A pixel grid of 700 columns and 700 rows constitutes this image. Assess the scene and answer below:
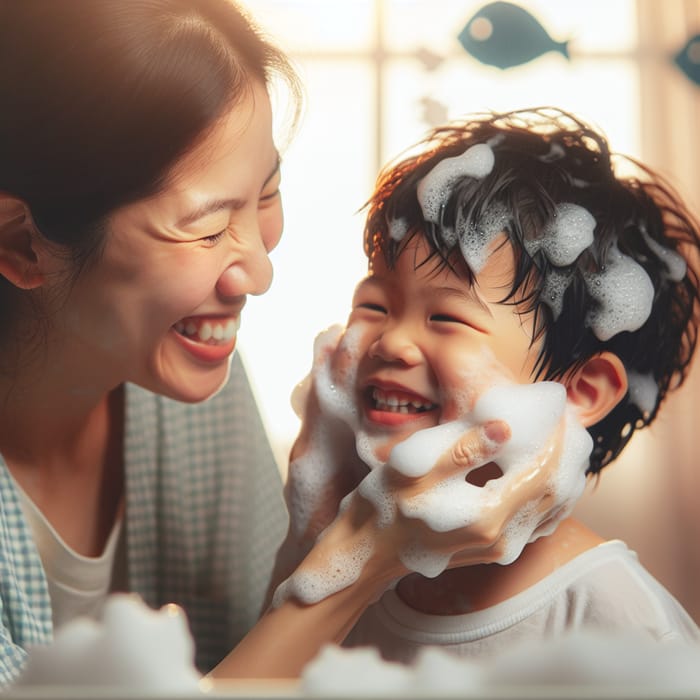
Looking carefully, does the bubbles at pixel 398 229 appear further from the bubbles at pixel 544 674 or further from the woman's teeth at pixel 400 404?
the bubbles at pixel 544 674

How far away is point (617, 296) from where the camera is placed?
3.19ft

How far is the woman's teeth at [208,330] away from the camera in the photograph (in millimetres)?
1100

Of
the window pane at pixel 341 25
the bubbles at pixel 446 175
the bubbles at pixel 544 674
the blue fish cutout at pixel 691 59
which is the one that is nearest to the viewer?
the bubbles at pixel 544 674

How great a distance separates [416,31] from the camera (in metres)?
2.13

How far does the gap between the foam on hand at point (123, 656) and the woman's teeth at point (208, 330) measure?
22.7 inches

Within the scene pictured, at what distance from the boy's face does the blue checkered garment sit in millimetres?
482

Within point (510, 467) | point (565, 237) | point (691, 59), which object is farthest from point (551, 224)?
point (691, 59)

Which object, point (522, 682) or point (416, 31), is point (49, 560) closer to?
point (522, 682)

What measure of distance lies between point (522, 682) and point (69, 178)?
2.36ft

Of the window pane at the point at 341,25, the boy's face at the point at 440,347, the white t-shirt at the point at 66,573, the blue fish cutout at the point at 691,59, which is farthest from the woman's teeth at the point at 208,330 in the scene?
the blue fish cutout at the point at 691,59

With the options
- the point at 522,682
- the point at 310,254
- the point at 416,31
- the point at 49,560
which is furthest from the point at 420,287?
the point at 416,31

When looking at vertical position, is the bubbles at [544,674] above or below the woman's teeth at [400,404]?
above

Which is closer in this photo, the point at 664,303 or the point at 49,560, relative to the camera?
the point at 664,303

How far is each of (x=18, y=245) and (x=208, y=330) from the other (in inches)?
8.9
